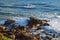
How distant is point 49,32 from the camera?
2.37 m

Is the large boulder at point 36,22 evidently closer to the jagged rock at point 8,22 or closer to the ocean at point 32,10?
the ocean at point 32,10

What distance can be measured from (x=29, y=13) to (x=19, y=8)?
0.21m

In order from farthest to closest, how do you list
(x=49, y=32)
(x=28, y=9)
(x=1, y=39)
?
(x=28, y=9) → (x=49, y=32) → (x=1, y=39)

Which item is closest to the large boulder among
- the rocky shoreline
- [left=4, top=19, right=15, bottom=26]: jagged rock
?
the rocky shoreline

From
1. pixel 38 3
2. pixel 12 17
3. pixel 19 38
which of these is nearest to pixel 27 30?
pixel 19 38

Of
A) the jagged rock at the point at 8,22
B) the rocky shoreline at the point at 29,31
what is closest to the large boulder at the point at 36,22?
the rocky shoreline at the point at 29,31

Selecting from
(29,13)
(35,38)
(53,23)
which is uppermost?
(29,13)

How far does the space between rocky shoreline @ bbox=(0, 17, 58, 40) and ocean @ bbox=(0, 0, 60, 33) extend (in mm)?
88

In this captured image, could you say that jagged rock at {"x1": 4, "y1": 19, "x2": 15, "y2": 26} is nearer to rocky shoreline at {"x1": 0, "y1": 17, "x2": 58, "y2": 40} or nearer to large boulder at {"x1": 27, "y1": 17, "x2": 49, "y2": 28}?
rocky shoreline at {"x1": 0, "y1": 17, "x2": 58, "y2": 40}

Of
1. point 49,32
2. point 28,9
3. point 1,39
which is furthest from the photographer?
point 28,9

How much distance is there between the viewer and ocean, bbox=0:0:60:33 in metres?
2.45

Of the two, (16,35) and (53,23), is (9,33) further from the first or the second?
(53,23)

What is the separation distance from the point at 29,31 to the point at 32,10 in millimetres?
398

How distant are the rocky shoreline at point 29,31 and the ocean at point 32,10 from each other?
9 cm
